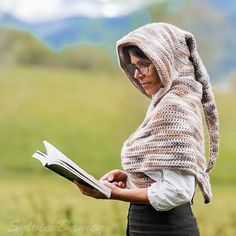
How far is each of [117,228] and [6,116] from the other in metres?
10.7

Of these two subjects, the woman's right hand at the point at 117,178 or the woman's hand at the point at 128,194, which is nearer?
the woman's hand at the point at 128,194

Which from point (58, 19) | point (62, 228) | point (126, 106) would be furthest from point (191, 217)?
point (126, 106)

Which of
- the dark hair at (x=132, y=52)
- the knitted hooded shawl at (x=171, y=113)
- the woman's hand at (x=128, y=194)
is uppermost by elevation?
the dark hair at (x=132, y=52)

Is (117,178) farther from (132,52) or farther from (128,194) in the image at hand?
(132,52)

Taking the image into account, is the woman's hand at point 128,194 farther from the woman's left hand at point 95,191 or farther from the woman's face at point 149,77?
the woman's face at point 149,77

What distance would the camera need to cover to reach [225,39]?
15.3m

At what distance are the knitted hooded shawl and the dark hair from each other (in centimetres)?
2

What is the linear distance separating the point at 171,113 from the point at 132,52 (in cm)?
24

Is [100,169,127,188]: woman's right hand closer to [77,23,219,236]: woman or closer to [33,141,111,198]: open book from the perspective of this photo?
[77,23,219,236]: woman

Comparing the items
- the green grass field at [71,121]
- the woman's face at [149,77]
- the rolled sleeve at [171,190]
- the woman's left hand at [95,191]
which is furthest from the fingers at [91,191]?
the green grass field at [71,121]

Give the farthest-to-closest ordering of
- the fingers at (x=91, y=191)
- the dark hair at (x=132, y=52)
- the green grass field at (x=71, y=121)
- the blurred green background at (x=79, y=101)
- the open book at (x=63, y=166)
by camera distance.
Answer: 1. the green grass field at (x=71, y=121)
2. the blurred green background at (x=79, y=101)
3. the dark hair at (x=132, y=52)
4. the fingers at (x=91, y=191)
5. the open book at (x=63, y=166)

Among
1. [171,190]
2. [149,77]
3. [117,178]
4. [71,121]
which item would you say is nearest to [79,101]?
[71,121]

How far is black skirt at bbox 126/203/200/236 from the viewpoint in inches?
107

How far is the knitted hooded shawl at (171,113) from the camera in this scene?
2.63m
